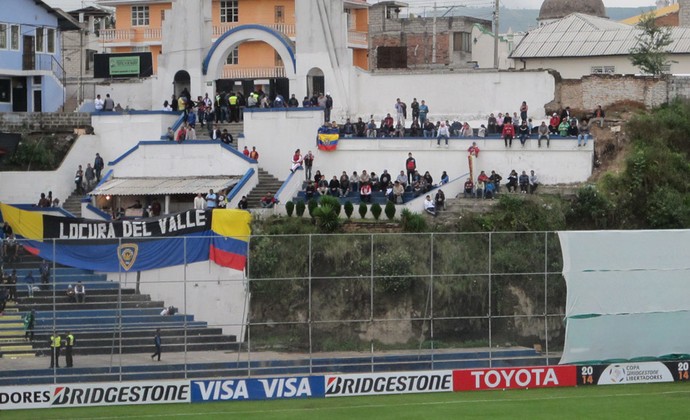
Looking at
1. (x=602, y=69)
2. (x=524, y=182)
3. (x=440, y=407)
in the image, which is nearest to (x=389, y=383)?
(x=440, y=407)

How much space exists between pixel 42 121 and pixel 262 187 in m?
9.87

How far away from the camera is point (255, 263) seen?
40.5m

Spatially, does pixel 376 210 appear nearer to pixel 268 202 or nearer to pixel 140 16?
pixel 268 202

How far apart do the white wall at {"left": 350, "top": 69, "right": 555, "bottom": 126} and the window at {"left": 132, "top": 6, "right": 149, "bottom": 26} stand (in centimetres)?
2380

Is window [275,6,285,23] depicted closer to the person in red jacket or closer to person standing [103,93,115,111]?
person standing [103,93,115,111]

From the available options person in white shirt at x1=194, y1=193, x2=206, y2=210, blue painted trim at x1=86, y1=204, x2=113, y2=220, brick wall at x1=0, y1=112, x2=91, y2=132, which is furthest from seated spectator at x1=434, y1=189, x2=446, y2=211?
brick wall at x1=0, y1=112, x2=91, y2=132

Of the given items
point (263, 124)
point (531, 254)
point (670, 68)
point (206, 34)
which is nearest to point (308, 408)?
point (531, 254)

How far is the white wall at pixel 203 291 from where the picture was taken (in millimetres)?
39562

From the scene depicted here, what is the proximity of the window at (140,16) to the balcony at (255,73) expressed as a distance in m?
11.8

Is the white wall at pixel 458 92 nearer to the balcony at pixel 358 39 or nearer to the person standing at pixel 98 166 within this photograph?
the person standing at pixel 98 166

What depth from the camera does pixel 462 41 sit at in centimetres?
7238

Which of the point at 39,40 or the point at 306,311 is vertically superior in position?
the point at 39,40

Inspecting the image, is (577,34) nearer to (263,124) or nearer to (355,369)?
(263,124)

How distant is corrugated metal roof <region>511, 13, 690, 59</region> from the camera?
61.5 m
